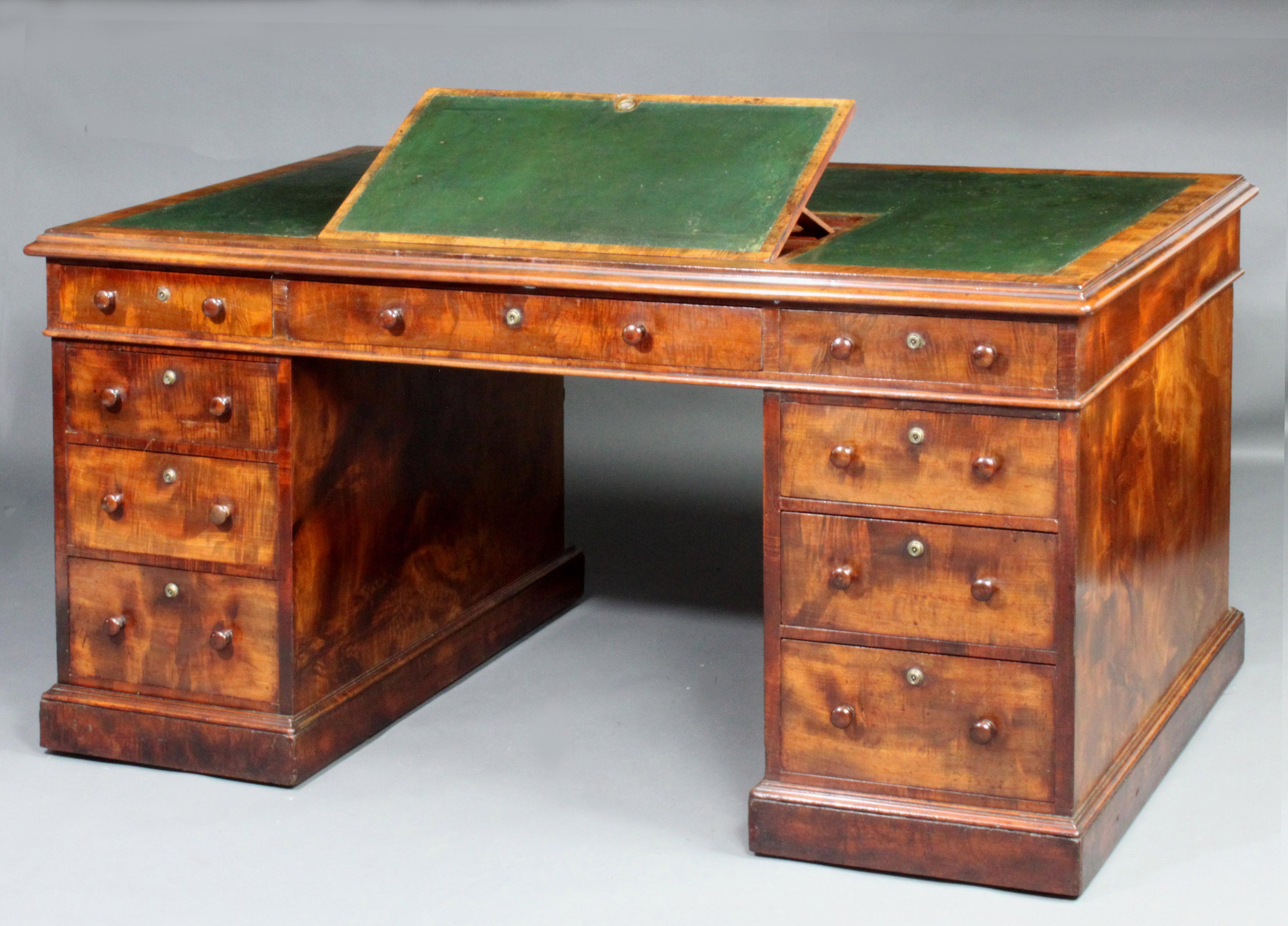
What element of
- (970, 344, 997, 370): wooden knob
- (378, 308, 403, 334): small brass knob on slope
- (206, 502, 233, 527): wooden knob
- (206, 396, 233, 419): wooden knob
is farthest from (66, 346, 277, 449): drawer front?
(970, 344, 997, 370): wooden knob

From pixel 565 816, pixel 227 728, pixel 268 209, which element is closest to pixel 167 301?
pixel 268 209

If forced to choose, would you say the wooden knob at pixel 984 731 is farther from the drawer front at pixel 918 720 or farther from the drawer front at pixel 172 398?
the drawer front at pixel 172 398

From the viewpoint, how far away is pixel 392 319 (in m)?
3.92

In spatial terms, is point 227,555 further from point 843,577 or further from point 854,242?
point 854,242

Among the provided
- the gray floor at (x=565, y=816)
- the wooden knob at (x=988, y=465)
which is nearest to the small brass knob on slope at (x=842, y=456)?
the wooden knob at (x=988, y=465)

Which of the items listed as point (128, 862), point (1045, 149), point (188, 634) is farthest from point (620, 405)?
point (128, 862)

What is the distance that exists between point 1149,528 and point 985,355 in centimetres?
70

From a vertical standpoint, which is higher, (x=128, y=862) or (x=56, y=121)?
(x=56, y=121)

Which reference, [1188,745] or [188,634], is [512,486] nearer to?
[188,634]

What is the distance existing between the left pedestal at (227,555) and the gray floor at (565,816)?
0.29ft

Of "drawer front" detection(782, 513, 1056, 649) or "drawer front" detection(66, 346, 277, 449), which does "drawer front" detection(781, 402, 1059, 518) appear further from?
"drawer front" detection(66, 346, 277, 449)

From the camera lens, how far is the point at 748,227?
384 centimetres

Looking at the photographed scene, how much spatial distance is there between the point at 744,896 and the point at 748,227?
1.11 m

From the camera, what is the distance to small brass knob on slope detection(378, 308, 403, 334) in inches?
154
